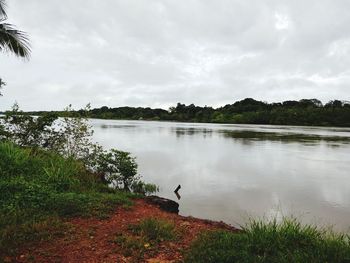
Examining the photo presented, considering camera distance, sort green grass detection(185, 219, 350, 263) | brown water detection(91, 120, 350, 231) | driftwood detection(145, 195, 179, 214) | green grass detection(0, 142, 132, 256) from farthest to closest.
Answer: brown water detection(91, 120, 350, 231)
driftwood detection(145, 195, 179, 214)
green grass detection(0, 142, 132, 256)
green grass detection(185, 219, 350, 263)

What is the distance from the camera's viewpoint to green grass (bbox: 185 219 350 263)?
14.5 feet

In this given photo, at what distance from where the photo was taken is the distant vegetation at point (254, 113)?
93.8m

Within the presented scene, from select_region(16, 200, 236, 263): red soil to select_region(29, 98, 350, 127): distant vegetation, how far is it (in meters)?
97.1

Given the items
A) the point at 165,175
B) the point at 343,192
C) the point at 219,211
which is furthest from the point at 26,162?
the point at 343,192

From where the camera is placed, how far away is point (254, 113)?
108500mm

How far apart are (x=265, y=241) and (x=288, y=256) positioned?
473 mm

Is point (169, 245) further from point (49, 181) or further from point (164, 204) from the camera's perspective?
point (49, 181)

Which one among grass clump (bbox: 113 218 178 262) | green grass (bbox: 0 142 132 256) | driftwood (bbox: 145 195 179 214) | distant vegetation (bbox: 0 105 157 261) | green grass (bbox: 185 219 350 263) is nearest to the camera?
green grass (bbox: 185 219 350 263)

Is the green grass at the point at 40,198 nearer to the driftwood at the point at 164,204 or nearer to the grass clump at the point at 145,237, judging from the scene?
the driftwood at the point at 164,204

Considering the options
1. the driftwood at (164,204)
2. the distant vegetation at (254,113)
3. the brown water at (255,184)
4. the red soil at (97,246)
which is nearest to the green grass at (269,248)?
the red soil at (97,246)

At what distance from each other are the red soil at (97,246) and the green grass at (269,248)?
33 cm

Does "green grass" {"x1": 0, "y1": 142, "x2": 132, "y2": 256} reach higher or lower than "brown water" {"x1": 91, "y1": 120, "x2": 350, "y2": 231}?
higher

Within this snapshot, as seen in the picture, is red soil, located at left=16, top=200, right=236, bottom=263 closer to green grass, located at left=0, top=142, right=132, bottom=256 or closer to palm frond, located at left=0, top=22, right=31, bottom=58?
green grass, located at left=0, top=142, right=132, bottom=256

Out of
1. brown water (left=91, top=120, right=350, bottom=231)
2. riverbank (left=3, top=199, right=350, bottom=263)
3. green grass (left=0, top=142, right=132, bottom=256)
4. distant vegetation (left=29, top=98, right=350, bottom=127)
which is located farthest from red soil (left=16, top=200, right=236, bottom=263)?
distant vegetation (left=29, top=98, right=350, bottom=127)
